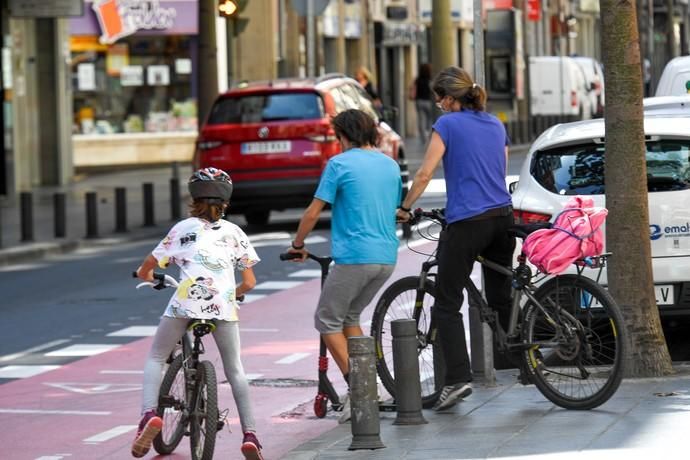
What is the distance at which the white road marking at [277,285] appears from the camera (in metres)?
17.9

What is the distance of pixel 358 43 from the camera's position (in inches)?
2093

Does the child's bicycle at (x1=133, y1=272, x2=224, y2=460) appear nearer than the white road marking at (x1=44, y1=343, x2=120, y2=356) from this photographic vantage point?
Yes

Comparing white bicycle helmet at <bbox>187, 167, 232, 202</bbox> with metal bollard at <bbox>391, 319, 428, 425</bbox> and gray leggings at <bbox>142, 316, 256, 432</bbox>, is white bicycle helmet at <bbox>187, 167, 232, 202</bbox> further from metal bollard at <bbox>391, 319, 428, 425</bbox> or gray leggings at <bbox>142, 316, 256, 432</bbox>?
metal bollard at <bbox>391, 319, 428, 425</bbox>

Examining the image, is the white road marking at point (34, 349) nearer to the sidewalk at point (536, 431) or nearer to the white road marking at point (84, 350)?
the white road marking at point (84, 350)

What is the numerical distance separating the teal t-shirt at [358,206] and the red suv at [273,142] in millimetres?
13144

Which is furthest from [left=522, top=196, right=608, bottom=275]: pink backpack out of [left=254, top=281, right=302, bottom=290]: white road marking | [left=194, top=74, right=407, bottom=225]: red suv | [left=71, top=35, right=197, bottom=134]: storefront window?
[left=71, top=35, right=197, bottom=134]: storefront window

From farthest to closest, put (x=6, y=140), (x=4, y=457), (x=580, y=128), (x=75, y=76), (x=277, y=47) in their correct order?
(x=277, y=47), (x=75, y=76), (x=6, y=140), (x=580, y=128), (x=4, y=457)

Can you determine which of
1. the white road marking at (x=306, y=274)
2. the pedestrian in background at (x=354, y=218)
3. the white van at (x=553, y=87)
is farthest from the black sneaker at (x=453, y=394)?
the white van at (x=553, y=87)

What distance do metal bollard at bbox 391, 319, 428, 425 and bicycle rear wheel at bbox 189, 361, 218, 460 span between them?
95 cm

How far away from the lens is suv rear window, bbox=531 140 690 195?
37.4 feet

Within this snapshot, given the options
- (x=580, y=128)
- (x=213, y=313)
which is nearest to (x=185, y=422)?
(x=213, y=313)

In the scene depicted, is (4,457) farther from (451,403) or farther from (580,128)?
(580,128)

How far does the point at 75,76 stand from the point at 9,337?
25.1 meters

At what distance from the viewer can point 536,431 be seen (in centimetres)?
891
